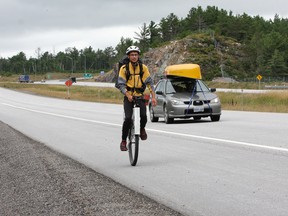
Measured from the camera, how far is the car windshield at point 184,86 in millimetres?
19359

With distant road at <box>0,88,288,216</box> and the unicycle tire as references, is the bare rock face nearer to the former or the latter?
distant road at <box>0,88,288,216</box>

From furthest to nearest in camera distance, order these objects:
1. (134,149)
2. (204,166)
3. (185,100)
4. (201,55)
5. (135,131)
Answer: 1. (201,55)
2. (185,100)
3. (134,149)
4. (135,131)
5. (204,166)

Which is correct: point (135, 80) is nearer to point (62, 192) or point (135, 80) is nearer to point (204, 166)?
point (204, 166)

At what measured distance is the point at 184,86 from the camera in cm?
1961

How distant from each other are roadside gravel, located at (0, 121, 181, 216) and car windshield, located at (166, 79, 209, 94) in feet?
29.3

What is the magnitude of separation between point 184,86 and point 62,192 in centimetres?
1288

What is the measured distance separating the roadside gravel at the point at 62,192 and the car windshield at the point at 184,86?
894 cm

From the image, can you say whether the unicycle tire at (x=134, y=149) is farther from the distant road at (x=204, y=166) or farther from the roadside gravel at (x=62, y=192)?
the roadside gravel at (x=62, y=192)

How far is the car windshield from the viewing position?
19.4 metres

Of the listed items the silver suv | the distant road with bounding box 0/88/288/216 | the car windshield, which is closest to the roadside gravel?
the distant road with bounding box 0/88/288/216

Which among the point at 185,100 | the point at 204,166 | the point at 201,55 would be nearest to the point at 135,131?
the point at 204,166

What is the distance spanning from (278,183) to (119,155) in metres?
4.70

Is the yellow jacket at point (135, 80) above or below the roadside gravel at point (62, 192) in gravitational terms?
above

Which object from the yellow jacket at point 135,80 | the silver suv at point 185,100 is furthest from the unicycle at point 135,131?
the silver suv at point 185,100
